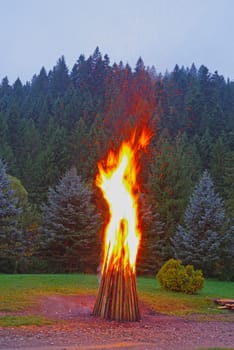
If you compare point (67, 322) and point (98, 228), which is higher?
point (98, 228)

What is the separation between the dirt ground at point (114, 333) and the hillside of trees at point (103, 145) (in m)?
13.5

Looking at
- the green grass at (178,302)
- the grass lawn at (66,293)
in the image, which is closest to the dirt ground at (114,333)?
the grass lawn at (66,293)

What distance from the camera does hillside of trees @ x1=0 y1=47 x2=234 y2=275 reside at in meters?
25.3

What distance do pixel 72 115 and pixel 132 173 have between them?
46.1 metres

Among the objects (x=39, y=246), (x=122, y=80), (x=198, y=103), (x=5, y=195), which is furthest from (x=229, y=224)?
(x=122, y=80)

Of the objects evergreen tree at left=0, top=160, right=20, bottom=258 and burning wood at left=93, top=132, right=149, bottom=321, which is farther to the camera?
evergreen tree at left=0, top=160, right=20, bottom=258

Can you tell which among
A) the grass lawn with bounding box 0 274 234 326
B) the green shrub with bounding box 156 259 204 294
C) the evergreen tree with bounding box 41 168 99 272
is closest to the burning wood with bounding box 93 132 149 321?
the grass lawn with bounding box 0 274 234 326

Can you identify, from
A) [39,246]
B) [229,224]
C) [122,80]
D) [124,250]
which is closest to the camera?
[124,250]

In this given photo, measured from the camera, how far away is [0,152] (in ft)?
146

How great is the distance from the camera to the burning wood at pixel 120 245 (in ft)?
33.0

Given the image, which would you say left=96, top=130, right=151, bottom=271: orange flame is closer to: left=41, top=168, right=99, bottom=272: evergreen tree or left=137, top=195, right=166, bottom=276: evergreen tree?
left=41, top=168, right=99, bottom=272: evergreen tree

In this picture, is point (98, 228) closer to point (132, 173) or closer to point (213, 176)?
point (132, 173)

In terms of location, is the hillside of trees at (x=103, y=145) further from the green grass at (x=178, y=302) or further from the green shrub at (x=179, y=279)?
the green grass at (x=178, y=302)

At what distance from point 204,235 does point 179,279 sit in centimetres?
1023
